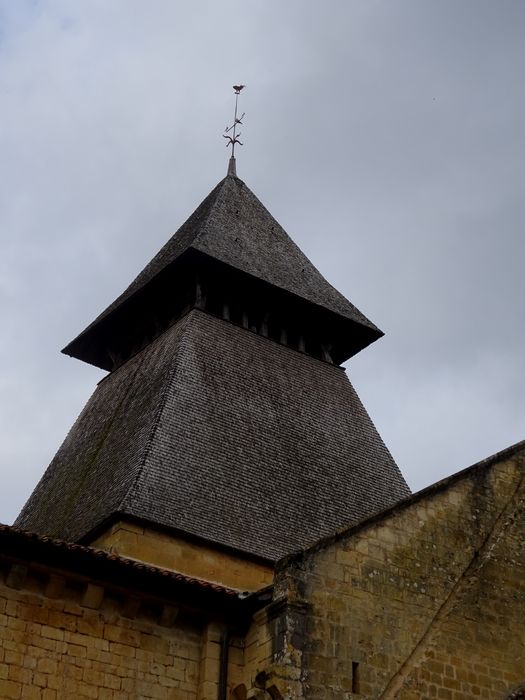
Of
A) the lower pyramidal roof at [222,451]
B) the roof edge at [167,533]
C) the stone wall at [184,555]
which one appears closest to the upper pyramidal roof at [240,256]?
the lower pyramidal roof at [222,451]

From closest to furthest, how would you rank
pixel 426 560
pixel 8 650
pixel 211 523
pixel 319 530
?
pixel 8 650, pixel 426 560, pixel 211 523, pixel 319 530

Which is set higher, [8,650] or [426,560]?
[426,560]

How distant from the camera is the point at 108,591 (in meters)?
10.8

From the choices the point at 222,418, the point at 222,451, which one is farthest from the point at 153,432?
the point at 222,418

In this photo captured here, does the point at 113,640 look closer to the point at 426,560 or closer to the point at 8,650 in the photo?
the point at 8,650

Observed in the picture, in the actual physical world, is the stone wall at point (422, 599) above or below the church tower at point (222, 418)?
below

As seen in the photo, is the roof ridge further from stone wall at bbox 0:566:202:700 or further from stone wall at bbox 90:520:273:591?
stone wall at bbox 0:566:202:700

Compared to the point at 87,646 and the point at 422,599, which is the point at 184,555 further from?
the point at 422,599

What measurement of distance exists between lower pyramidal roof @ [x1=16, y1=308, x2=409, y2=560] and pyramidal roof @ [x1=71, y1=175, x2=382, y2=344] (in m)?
1.25

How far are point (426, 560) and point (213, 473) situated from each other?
449 cm

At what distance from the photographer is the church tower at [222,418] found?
14414 mm

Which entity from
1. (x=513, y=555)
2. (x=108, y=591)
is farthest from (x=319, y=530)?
(x=108, y=591)

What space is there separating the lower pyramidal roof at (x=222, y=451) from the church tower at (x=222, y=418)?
31mm

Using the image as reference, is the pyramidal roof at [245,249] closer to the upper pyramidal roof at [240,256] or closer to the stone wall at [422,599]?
the upper pyramidal roof at [240,256]
